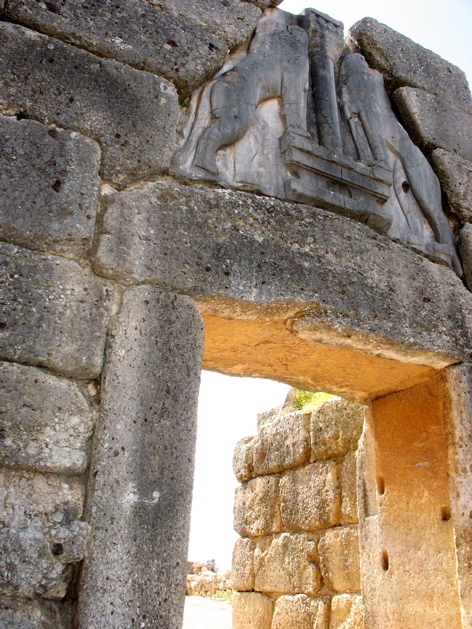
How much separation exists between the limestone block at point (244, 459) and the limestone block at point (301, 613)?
105cm

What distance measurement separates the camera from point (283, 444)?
5133 millimetres

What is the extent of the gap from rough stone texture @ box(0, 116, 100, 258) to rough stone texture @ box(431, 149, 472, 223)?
2.29 metres

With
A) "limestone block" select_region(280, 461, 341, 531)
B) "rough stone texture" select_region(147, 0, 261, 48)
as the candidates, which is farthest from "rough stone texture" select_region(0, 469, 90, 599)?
"limestone block" select_region(280, 461, 341, 531)

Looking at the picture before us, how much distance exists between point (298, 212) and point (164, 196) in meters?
0.70

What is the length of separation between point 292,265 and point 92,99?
1158mm

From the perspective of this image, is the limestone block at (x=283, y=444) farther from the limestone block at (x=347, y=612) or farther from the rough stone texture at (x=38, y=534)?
the rough stone texture at (x=38, y=534)

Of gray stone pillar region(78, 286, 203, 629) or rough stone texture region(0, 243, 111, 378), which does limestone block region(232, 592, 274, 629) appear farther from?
rough stone texture region(0, 243, 111, 378)

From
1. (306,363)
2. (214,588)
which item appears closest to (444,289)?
(306,363)

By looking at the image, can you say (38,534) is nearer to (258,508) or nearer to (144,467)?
(144,467)

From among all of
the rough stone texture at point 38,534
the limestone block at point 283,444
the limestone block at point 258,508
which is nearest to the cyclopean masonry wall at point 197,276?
the rough stone texture at point 38,534

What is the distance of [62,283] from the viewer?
2.44m

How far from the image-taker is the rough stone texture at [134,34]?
293cm

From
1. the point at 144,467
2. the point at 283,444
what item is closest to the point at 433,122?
the point at 283,444

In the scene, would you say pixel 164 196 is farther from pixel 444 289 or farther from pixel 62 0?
pixel 444 289
